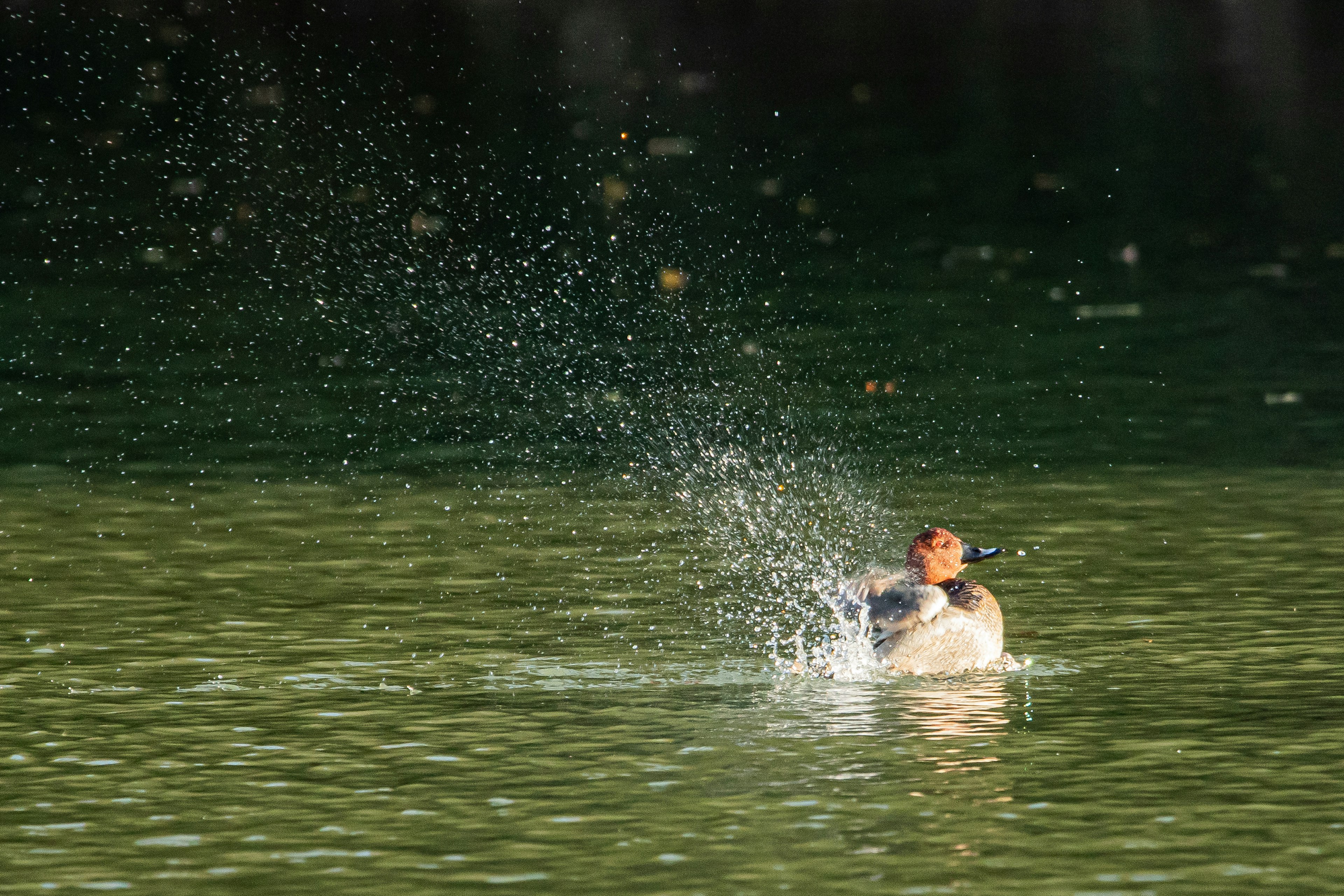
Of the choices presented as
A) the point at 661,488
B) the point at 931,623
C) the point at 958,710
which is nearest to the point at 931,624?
the point at 931,623

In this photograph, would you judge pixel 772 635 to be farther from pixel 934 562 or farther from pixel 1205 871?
pixel 1205 871

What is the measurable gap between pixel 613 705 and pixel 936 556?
6.43 ft

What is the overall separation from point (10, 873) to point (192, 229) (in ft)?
63.3

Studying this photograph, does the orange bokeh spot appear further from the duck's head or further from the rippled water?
the duck's head

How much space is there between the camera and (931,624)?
39.0ft

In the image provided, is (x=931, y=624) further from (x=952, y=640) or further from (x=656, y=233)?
(x=656, y=233)

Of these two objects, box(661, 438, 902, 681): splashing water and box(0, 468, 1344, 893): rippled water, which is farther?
box(661, 438, 902, 681): splashing water

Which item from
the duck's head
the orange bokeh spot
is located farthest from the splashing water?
the orange bokeh spot

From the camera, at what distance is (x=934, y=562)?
1254 centimetres

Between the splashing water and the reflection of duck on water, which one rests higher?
the splashing water

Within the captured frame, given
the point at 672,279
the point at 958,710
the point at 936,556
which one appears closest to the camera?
the point at 958,710

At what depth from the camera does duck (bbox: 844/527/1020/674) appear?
466 inches

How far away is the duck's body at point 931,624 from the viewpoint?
38.9ft

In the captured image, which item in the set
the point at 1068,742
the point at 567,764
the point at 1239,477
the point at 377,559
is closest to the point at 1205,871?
the point at 1068,742
